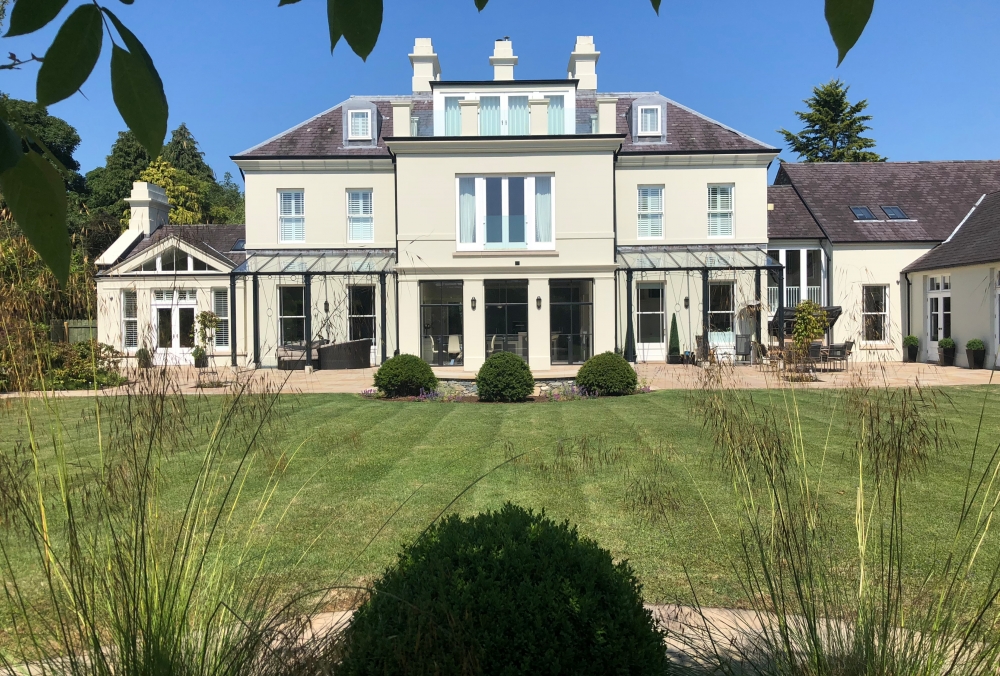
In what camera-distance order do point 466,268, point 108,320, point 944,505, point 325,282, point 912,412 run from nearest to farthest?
point 912,412 < point 108,320 < point 944,505 < point 466,268 < point 325,282

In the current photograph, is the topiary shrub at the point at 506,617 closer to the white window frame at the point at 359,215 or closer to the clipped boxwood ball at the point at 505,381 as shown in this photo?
the clipped boxwood ball at the point at 505,381

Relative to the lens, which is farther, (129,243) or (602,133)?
(129,243)

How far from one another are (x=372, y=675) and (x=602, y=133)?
22672mm

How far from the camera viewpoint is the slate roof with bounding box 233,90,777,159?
25.5 m

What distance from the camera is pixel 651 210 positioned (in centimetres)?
2559

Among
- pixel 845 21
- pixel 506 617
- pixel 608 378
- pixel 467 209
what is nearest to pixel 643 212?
pixel 467 209

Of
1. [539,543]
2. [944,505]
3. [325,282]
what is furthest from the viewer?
[325,282]

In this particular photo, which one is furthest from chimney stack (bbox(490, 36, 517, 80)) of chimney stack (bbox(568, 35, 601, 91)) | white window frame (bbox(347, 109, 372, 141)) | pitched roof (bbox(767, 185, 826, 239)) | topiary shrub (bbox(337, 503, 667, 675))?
topiary shrub (bbox(337, 503, 667, 675))

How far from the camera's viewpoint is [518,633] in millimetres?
2387

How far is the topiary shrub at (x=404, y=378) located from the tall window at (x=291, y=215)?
39.9 feet

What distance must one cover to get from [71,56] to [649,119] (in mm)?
26983

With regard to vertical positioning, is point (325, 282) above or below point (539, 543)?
above

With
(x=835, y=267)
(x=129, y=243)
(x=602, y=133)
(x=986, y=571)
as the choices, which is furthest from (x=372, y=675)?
(x=129, y=243)

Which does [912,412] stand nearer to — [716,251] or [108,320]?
[108,320]
